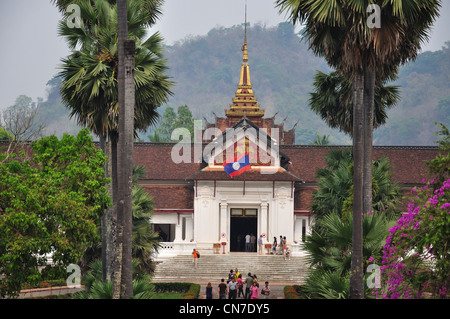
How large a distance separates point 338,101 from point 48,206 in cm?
1485

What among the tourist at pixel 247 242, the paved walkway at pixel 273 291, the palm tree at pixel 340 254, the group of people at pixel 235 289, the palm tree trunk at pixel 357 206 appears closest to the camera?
the palm tree trunk at pixel 357 206

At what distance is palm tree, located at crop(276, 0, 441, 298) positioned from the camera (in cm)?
1816

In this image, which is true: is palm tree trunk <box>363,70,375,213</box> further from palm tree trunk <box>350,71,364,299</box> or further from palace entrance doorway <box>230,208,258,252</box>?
palace entrance doorway <box>230,208,258,252</box>

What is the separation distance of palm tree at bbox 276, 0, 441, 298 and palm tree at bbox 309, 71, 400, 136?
10.6 meters

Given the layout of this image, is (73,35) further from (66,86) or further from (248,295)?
(248,295)

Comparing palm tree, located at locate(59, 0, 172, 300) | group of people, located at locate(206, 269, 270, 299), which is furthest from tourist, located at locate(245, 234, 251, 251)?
palm tree, located at locate(59, 0, 172, 300)

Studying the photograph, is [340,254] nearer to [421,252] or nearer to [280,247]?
[421,252]

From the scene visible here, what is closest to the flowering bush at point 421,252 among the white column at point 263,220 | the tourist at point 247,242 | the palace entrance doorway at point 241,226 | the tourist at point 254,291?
the tourist at point 254,291

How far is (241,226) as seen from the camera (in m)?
48.4

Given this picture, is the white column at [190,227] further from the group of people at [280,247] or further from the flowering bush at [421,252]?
the flowering bush at [421,252]

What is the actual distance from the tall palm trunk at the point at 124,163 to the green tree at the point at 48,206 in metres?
2.29

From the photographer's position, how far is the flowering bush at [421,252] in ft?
52.5

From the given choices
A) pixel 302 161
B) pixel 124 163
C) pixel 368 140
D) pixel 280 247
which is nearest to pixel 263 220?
pixel 280 247

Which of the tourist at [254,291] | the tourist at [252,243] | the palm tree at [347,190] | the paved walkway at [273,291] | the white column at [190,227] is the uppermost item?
the palm tree at [347,190]
